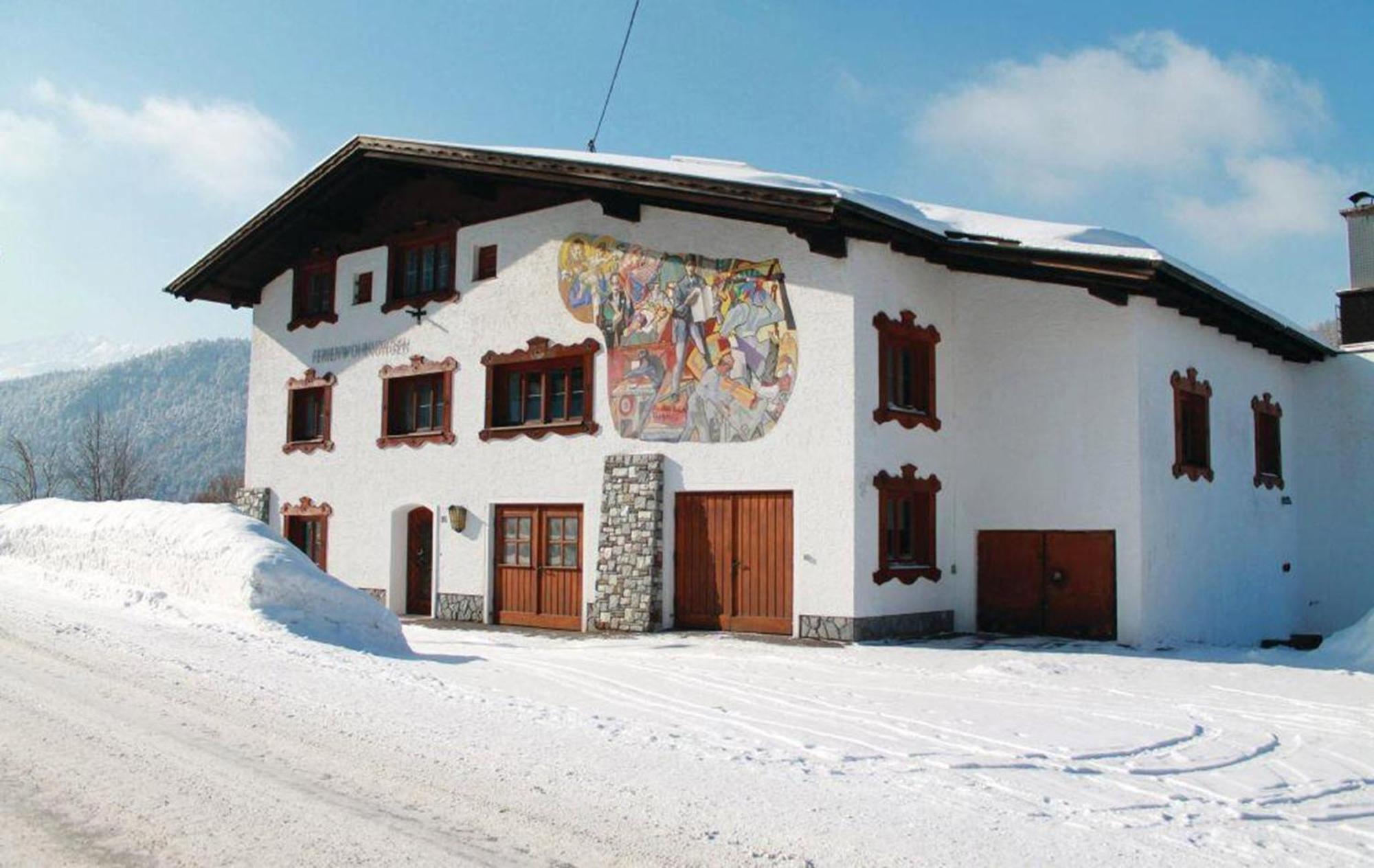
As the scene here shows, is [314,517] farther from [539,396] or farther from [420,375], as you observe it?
[539,396]

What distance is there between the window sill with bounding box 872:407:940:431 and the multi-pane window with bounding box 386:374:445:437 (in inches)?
323

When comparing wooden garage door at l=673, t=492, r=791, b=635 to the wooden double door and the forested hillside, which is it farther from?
the forested hillside

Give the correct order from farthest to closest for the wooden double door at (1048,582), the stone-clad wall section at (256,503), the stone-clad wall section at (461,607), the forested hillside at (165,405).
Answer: the forested hillside at (165,405) < the stone-clad wall section at (256,503) < the stone-clad wall section at (461,607) < the wooden double door at (1048,582)

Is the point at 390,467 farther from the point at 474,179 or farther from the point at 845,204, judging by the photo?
the point at 845,204

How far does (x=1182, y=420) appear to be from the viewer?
16.2m

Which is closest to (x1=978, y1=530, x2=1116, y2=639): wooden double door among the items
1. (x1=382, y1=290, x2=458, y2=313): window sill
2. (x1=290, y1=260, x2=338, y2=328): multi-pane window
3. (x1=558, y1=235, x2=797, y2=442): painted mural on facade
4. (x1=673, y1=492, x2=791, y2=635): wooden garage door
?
(x1=673, y1=492, x2=791, y2=635): wooden garage door

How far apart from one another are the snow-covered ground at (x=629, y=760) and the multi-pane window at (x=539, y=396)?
649 centimetres

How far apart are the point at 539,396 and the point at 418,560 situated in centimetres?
420

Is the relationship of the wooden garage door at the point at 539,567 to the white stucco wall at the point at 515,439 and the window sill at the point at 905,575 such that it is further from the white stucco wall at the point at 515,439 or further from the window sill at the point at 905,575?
the window sill at the point at 905,575

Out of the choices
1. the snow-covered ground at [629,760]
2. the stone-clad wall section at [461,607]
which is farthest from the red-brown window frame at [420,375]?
the snow-covered ground at [629,760]

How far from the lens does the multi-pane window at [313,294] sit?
21.8 meters

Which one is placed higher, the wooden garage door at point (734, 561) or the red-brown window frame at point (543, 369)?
the red-brown window frame at point (543, 369)

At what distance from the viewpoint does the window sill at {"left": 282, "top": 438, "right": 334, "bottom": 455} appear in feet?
69.4

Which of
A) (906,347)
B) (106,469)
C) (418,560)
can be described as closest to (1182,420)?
(906,347)
